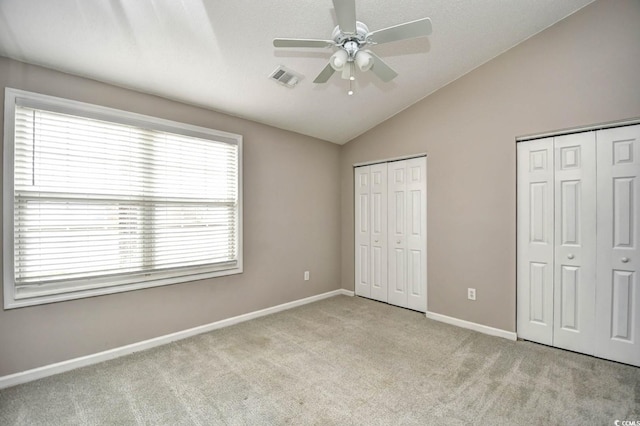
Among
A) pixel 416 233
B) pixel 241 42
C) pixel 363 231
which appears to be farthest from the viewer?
pixel 363 231

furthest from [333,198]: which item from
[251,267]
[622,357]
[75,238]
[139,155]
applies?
[622,357]

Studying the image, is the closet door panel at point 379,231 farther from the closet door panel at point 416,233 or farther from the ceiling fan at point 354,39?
the ceiling fan at point 354,39

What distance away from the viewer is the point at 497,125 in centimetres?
311

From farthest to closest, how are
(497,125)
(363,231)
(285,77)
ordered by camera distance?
(363,231) → (497,125) → (285,77)

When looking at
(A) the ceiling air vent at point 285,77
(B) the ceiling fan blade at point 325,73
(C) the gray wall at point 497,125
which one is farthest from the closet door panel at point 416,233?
(B) the ceiling fan blade at point 325,73

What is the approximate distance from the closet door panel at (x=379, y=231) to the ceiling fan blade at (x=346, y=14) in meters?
2.61

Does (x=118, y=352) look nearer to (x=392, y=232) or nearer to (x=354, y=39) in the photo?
(x=354, y=39)

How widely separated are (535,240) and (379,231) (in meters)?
1.88

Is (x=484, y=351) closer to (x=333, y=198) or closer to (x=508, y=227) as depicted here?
(x=508, y=227)

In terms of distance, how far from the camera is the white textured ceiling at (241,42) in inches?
78.3

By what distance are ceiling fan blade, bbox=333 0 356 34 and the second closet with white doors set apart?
2369 millimetres

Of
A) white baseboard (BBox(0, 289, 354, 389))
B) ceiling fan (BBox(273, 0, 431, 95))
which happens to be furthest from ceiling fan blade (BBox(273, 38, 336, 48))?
white baseboard (BBox(0, 289, 354, 389))

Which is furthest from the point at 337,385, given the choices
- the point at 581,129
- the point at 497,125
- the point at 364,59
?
the point at 581,129

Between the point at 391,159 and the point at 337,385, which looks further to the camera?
the point at 391,159
